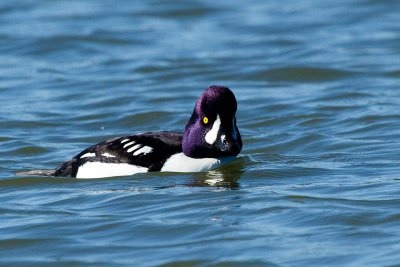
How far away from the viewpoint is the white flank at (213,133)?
13.7 m

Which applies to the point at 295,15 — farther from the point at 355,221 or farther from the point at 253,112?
the point at 355,221

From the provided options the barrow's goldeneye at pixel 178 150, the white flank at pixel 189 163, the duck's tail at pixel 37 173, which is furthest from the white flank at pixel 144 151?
the duck's tail at pixel 37 173

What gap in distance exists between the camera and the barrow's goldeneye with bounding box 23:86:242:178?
1368 centimetres

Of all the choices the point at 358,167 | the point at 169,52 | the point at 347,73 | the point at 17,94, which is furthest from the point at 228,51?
the point at 358,167

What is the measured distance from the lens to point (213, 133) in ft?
45.2

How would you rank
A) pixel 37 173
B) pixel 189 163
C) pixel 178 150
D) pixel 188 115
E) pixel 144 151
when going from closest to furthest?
pixel 144 151, pixel 189 163, pixel 178 150, pixel 37 173, pixel 188 115

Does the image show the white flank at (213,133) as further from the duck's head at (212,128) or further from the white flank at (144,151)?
the white flank at (144,151)

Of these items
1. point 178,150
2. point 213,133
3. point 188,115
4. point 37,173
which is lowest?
point 188,115

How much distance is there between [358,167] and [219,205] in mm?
2630

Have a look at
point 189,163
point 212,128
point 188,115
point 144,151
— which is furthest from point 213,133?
point 188,115

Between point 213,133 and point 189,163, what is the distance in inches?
17.9

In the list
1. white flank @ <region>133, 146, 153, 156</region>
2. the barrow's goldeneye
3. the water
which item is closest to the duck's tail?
the water

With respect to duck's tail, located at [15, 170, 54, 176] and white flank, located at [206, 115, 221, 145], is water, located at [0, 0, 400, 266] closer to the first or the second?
duck's tail, located at [15, 170, 54, 176]

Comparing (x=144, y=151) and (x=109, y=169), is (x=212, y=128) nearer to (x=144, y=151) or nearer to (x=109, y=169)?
(x=144, y=151)
